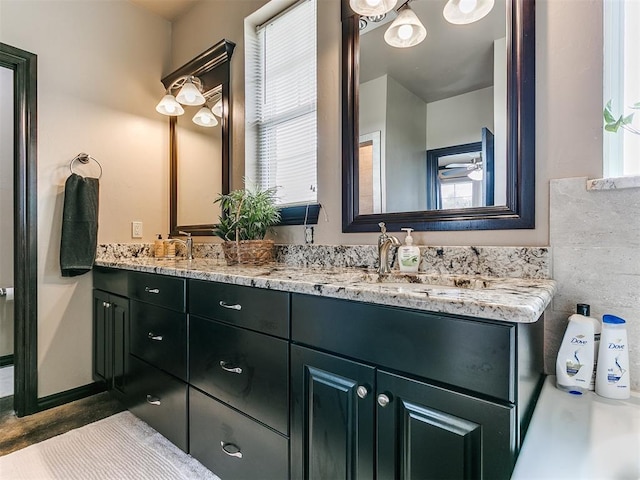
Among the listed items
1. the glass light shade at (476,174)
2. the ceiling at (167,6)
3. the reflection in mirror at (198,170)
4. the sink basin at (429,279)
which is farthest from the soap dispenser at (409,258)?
the ceiling at (167,6)

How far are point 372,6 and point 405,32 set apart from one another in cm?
19

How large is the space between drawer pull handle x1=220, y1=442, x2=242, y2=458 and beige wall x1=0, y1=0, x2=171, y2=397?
4.89 ft

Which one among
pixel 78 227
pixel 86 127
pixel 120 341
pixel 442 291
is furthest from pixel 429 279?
pixel 86 127

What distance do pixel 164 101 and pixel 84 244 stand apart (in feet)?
3.68

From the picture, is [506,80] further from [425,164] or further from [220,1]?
[220,1]

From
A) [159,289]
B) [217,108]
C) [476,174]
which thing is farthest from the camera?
[217,108]

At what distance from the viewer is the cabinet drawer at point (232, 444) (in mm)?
1146

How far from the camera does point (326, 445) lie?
3.31 ft

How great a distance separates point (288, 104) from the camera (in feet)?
6.59

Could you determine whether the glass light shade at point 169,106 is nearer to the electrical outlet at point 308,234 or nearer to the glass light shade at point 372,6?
the electrical outlet at point 308,234

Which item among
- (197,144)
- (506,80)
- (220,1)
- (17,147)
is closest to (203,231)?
(197,144)

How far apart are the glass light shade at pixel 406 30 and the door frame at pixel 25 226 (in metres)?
2.12

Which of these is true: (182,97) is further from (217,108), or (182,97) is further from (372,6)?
(372,6)

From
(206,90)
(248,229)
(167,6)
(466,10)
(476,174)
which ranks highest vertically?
(167,6)
